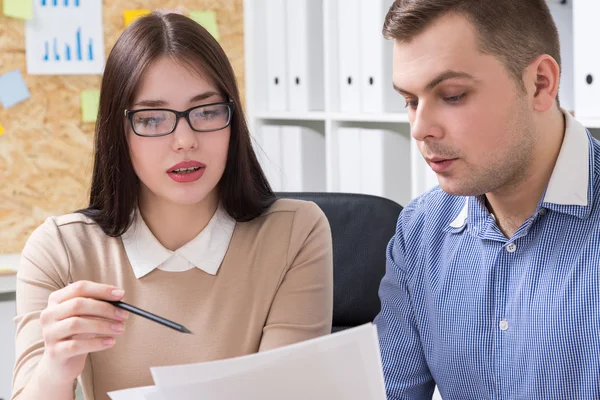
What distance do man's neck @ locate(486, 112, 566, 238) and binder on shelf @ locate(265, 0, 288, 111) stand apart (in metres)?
1.52

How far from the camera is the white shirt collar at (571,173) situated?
1.00 meters

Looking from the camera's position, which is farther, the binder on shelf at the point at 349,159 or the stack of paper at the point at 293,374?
the binder on shelf at the point at 349,159

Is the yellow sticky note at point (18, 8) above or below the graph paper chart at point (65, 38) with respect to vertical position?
above

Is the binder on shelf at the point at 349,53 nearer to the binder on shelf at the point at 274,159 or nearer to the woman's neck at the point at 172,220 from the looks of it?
the binder on shelf at the point at 274,159

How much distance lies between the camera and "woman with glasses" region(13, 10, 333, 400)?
1.20 m

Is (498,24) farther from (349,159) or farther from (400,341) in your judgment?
(349,159)

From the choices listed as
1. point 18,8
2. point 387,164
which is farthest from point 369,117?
point 18,8

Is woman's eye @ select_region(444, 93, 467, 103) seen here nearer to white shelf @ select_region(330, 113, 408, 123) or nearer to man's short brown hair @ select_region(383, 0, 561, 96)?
man's short brown hair @ select_region(383, 0, 561, 96)

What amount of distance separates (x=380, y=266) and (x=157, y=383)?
2.42 feet

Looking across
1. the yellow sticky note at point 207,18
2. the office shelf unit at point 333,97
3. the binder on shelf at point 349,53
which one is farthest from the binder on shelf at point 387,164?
the yellow sticky note at point 207,18

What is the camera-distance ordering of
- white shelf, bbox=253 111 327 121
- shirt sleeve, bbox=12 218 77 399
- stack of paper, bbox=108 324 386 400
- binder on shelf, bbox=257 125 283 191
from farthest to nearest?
binder on shelf, bbox=257 125 283 191 < white shelf, bbox=253 111 327 121 < shirt sleeve, bbox=12 218 77 399 < stack of paper, bbox=108 324 386 400

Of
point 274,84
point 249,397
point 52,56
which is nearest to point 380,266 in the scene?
point 249,397

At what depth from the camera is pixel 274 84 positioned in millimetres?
2588

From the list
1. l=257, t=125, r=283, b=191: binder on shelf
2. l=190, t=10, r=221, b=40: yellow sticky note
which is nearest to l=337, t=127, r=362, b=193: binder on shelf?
l=257, t=125, r=283, b=191: binder on shelf
